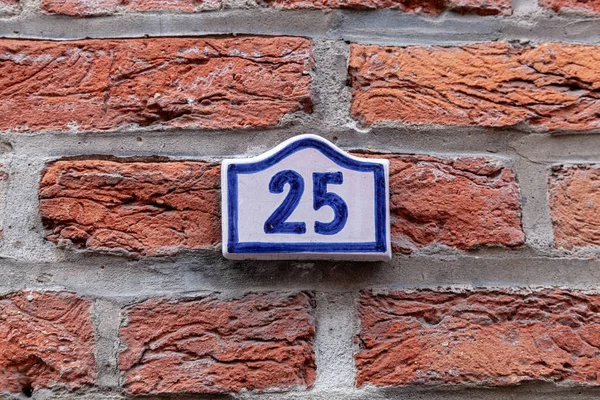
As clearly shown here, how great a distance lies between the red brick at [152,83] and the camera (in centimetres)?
57

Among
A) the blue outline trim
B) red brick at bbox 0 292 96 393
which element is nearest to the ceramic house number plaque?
the blue outline trim

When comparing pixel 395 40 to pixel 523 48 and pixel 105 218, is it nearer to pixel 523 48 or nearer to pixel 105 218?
pixel 523 48

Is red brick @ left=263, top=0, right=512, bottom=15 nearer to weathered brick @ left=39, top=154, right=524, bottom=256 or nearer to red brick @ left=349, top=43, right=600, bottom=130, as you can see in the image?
red brick @ left=349, top=43, right=600, bottom=130

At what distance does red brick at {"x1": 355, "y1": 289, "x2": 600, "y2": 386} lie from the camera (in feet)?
1.77

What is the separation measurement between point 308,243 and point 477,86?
0.67 ft

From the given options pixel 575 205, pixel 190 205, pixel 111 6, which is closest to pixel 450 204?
pixel 575 205

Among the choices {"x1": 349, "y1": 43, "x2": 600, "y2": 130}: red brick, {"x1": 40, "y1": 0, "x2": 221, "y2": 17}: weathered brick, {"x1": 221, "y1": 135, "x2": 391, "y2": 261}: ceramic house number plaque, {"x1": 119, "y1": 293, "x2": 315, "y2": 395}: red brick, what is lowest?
{"x1": 119, "y1": 293, "x2": 315, "y2": 395}: red brick

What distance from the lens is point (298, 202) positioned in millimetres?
528

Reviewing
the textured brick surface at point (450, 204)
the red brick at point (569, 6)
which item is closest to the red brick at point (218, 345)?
the textured brick surface at point (450, 204)

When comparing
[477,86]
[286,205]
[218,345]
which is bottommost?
[218,345]

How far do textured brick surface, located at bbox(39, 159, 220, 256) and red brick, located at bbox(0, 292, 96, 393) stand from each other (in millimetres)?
52

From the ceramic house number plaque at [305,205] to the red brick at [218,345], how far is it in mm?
46

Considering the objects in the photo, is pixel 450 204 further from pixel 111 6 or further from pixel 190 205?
pixel 111 6

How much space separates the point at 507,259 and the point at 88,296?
343 mm
